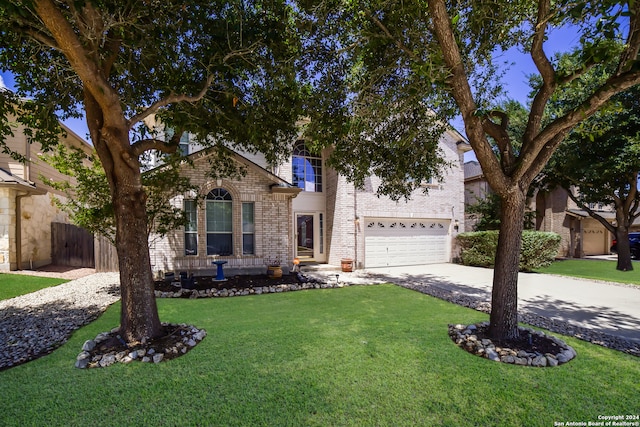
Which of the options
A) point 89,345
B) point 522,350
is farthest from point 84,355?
point 522,350

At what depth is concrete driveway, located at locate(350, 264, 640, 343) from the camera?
20.5 feet

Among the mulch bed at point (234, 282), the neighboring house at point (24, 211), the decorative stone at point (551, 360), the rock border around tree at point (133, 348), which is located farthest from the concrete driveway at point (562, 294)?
the neighboring house at point (24, 211)

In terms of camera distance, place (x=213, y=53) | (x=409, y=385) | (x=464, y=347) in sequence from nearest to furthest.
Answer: (x=409, y=385)
(x=464, y=347)
(x=213, y=53)

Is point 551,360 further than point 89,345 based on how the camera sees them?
No

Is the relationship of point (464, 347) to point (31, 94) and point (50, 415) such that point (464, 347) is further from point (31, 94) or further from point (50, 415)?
point (31, 94)

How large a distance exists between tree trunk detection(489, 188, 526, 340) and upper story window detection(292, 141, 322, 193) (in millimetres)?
10938

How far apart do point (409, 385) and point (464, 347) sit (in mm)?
1572

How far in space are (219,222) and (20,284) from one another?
20.1 feet

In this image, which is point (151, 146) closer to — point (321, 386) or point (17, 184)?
point (321, 386)

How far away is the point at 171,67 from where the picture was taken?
5695mm

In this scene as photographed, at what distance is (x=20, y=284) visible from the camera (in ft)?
31.0

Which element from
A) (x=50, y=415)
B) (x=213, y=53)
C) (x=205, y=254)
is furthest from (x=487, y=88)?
(x=205, y=254)

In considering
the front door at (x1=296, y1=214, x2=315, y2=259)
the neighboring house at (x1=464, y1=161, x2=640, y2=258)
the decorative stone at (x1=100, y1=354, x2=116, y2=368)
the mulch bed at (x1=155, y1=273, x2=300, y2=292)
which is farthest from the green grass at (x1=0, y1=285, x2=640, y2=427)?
the neighboring house at (x1=464, y1=161, x2=640, y2=258)

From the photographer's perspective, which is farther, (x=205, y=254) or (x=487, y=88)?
(x=205, y=254)
